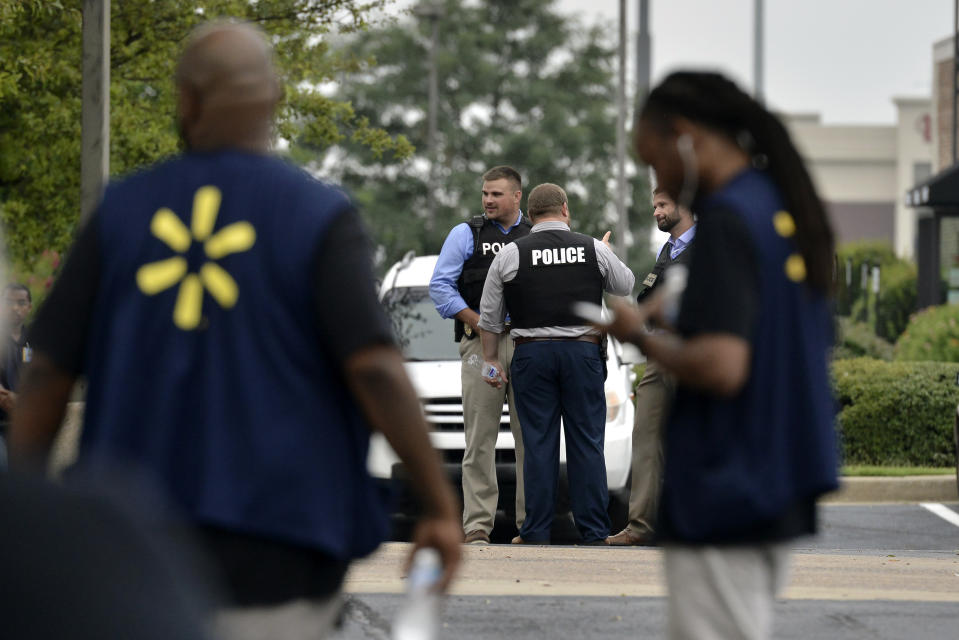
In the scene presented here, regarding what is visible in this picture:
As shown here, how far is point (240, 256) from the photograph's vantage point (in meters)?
2.77

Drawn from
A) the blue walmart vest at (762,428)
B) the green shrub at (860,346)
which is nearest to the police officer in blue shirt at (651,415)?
the blue walmart vest at (762,428)

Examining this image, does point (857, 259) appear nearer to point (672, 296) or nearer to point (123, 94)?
point (123, 94)

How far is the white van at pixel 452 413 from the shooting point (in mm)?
10086

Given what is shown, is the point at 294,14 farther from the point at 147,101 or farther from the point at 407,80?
the point at 407,80

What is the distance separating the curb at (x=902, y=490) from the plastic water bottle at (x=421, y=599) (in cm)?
1120

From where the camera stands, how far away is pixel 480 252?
927 cm

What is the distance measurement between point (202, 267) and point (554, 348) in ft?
19.7

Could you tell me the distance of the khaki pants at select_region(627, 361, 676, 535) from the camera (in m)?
8.72

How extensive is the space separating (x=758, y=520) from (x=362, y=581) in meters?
4.33

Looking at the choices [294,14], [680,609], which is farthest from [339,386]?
[294,14]

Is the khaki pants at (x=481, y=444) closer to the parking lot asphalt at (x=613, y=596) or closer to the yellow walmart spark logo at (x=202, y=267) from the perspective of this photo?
the parking lot asphalt at (x=613, y=596)

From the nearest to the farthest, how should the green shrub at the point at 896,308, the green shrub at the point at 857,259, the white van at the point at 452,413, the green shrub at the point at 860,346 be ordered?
the white van at the point at 452,413, the green shrub at the point at 860,346, the green shrub at the point at 896,308, the green shrub at the point at 857,259

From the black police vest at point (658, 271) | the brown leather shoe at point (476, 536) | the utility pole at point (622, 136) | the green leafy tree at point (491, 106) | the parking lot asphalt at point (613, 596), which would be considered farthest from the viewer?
the green leafy tree at point (491, 106)

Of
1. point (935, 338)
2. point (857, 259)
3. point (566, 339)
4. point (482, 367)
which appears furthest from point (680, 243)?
point (857, 259)
